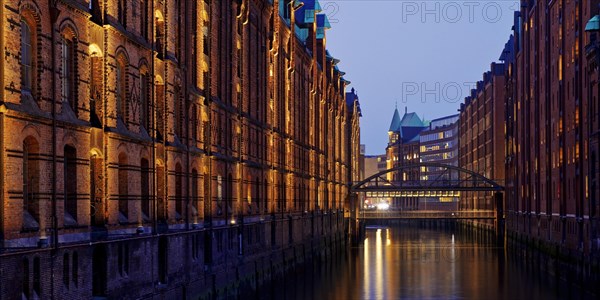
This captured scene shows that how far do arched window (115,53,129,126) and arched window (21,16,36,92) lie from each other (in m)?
5.98

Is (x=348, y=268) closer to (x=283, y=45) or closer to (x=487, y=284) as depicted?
(x=487, y=284)

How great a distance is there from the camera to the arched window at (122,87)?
27.2 metres

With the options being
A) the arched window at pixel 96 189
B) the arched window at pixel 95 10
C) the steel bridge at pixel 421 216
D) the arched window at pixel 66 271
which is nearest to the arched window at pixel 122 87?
the arched window at pixel 95 10

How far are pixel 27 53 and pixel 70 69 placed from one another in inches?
100

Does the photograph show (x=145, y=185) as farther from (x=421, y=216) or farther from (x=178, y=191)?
(x=421, y=216)

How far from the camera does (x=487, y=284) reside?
55531 millimetres

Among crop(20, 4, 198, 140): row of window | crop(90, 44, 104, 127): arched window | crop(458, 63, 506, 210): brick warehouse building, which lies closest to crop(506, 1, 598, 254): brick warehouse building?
crop(458, 63, 506, 210): brick warehouse building

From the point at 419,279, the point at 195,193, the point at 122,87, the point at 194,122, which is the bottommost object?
the point at 419,279

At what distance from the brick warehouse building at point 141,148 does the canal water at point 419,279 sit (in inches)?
133

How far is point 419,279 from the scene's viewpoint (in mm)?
58750

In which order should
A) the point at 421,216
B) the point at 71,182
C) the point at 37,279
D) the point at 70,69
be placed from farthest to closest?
the point at 421,216
the point at 70,69
the point at 71,182
the point at 37,279

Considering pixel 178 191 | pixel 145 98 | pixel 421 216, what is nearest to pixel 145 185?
pixel 145 98

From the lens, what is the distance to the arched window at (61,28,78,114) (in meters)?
23.2

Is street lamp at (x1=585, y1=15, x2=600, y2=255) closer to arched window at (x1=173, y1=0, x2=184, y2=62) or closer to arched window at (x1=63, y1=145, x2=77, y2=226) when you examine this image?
arched window at (x1=173, y1=0, x2=184, y2=62)
